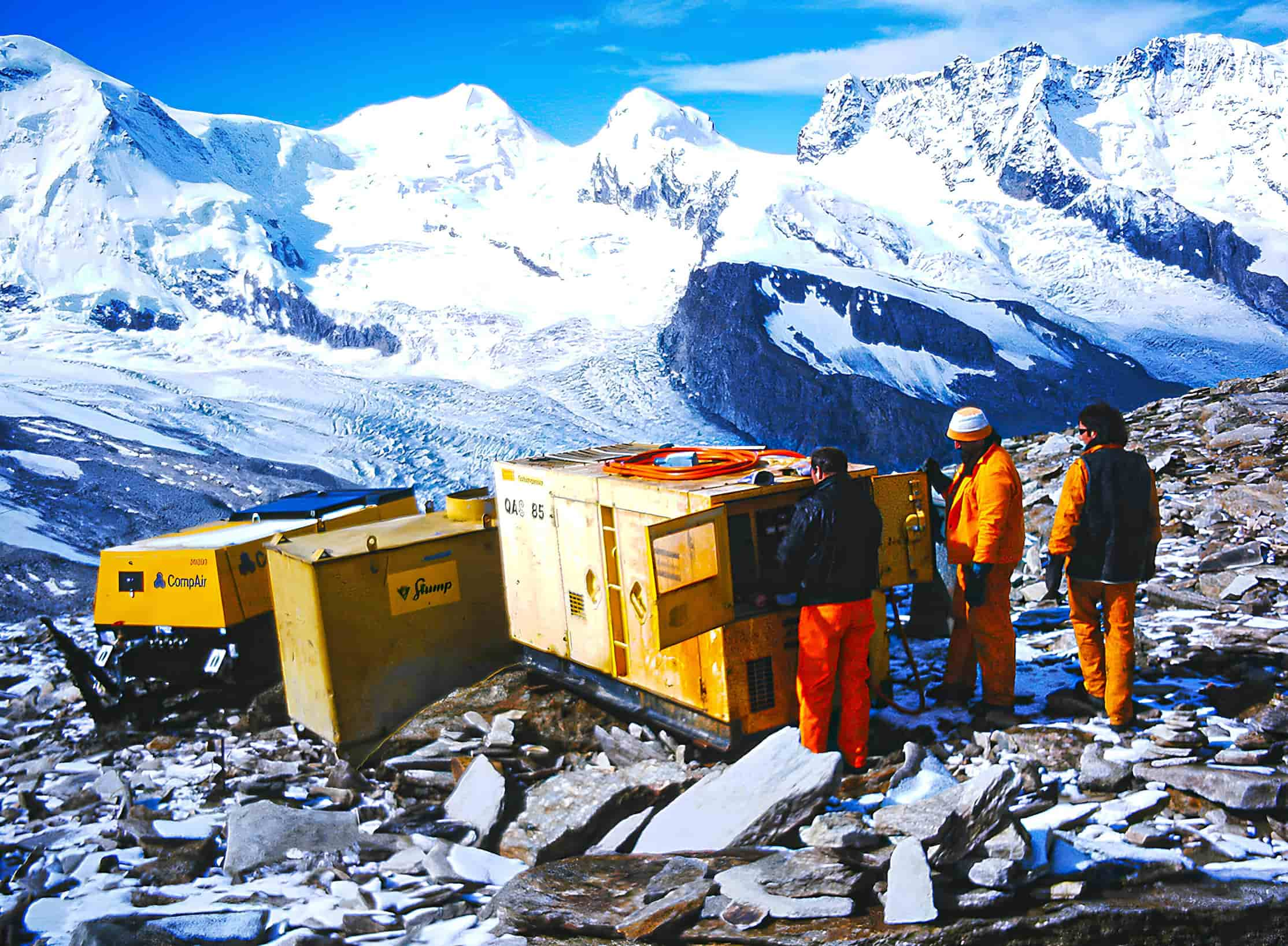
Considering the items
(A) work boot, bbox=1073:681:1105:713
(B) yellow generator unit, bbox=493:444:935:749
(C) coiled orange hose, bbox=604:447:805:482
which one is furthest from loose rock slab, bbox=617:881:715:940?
(A) work boot, bbox=1073:681:1105:713

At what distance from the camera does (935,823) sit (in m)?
3.28

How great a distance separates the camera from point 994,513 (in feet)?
14.6

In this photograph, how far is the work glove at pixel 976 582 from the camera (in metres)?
4.46

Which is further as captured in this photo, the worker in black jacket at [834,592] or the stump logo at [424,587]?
the stump logo at [424,587]

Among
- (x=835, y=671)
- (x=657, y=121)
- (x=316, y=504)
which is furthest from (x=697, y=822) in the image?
(x=657, y=121)

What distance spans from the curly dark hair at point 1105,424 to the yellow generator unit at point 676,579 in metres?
0.89

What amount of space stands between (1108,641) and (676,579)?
2.04 m

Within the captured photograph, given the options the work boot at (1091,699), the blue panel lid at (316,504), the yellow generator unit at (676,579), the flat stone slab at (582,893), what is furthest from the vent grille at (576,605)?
the blue panel lid at (316,504)

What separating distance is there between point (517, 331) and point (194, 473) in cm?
1513

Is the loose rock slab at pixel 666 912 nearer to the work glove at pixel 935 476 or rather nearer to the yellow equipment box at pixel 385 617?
the work glove at pixel 935 476

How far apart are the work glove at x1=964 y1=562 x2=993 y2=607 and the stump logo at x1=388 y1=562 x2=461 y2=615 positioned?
3.02m

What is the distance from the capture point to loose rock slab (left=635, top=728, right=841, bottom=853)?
3641 millimetres

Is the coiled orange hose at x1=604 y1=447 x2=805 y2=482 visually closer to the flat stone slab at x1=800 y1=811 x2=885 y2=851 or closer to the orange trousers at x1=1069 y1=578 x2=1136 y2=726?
the orange trousers at x1=1069 y1=578 x2=1136 y2=726

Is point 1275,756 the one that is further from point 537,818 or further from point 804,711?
point 537,818
